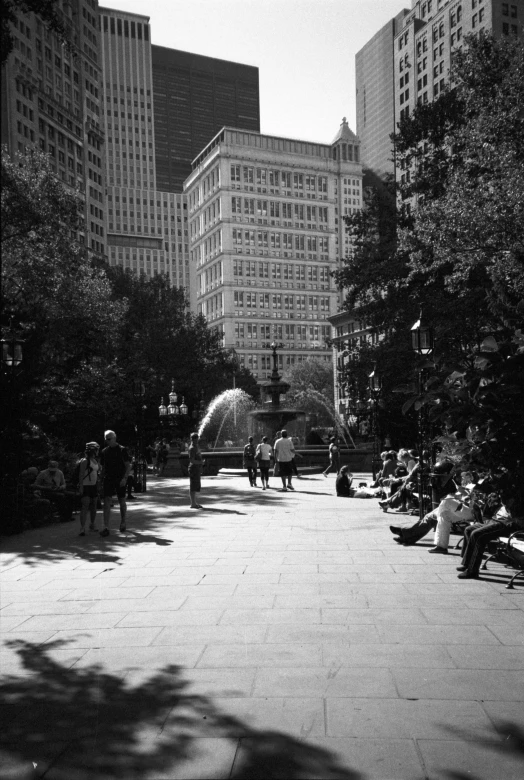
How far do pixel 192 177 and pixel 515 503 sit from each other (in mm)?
159740

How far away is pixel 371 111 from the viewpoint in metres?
182

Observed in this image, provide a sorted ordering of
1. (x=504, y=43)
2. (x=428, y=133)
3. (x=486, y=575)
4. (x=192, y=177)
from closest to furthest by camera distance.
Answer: (x=486, y=575), (x=504, y=43), (x=428, y=133), (x=192, y=177)

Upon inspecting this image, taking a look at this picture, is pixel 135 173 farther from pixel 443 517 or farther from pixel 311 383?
pixel 443 517

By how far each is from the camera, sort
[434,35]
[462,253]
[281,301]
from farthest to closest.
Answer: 1. [281,301]
2. [434,35]
3. [462,253]

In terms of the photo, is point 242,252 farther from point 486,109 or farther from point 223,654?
point 223,654

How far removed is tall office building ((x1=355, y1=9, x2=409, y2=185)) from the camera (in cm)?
17125

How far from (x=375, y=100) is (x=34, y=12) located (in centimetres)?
18863

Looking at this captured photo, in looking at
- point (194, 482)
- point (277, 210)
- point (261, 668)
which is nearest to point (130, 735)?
point (261, 668)

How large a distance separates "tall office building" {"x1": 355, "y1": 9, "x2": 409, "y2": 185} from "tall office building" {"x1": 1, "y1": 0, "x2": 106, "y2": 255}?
81.4 metres

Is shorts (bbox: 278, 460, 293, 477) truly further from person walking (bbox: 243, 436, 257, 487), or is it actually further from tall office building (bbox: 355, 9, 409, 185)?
tall office building (bbox: 355, 9, 409, 185)

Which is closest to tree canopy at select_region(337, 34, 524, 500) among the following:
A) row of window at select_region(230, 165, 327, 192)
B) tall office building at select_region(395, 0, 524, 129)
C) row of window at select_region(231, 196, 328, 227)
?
tall office building at select_region(395, 0, 524, 129)

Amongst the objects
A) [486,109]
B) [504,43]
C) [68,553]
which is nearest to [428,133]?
[504,43]

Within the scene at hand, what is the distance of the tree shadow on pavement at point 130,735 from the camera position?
144 inches

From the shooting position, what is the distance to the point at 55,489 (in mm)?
15516
